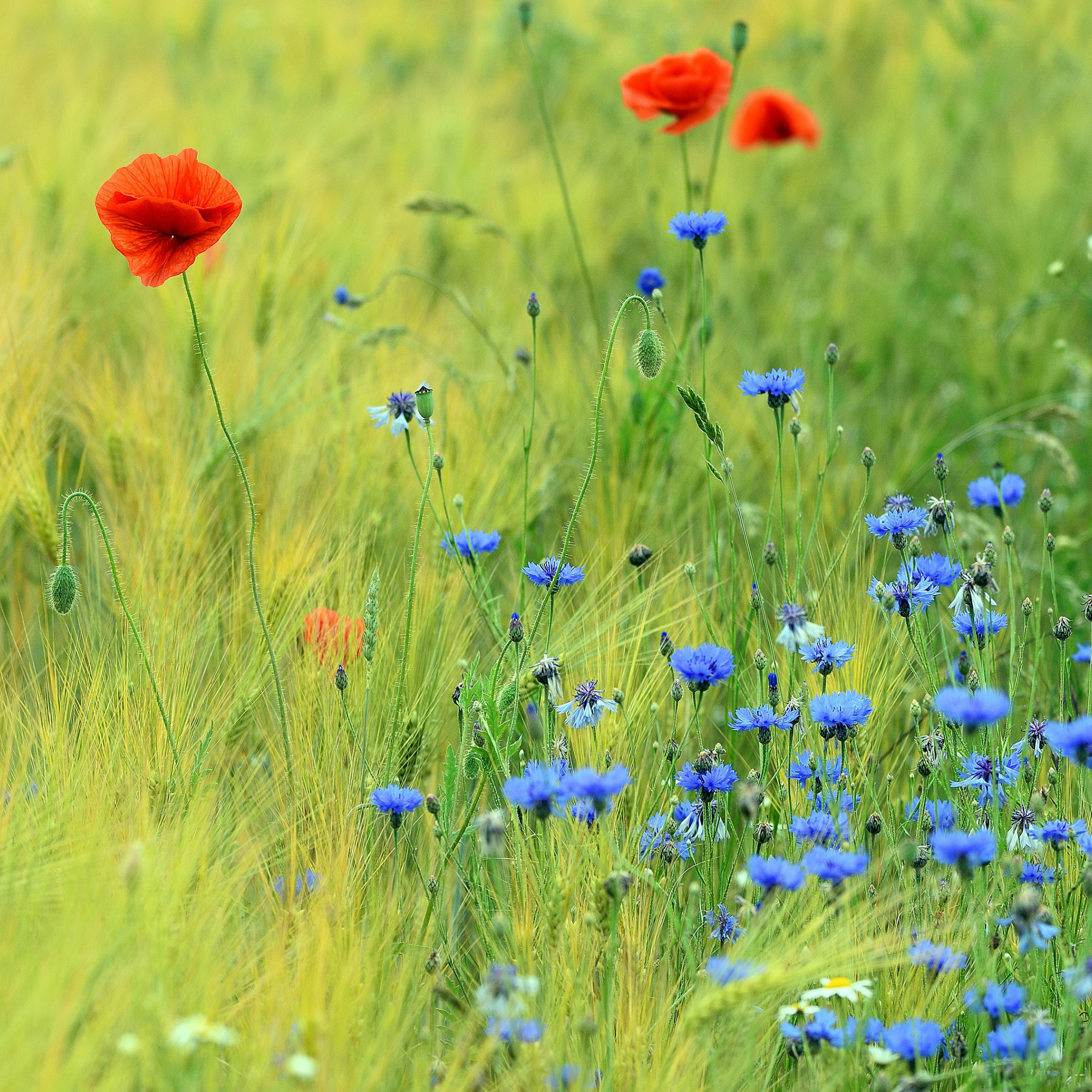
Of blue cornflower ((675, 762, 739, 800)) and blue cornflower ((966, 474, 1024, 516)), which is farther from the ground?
blue cornflower ((966, 474, 1024, 516))

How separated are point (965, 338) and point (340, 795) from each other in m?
2.11

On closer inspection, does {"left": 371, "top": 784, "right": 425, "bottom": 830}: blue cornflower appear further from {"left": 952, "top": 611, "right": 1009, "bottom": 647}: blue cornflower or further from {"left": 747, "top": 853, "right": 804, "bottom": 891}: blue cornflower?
{"left": 952, "top": 611, "right": 1009, "bottom": 647}: blue cornflower

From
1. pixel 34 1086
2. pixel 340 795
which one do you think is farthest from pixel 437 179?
pixel 34 1086

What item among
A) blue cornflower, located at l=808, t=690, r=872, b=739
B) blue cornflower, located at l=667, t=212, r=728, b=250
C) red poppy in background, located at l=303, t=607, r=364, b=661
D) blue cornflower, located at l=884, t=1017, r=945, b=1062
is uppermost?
blue cornflower, located at l=667, t=212, r=728, b=250

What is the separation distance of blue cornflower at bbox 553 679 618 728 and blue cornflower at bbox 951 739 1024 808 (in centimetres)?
36

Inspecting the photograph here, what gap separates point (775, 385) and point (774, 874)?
61 centimetres

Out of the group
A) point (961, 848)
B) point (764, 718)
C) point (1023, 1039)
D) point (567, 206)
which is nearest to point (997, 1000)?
point (1023, 1039)

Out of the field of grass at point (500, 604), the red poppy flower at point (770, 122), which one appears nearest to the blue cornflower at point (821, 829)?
the field of grass at point (500, 604)

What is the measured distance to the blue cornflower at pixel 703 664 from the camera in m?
1.15

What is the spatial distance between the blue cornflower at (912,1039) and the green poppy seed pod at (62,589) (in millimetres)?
900

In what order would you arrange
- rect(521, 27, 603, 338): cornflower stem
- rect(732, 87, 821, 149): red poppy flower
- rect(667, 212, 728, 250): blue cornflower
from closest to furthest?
1. rect(667, 212, 728, 250): blue cornflower
2. rect(521, 27, 603, 338): cornflower stem
3. rect(732, 87, 821, 149): red poppy flower

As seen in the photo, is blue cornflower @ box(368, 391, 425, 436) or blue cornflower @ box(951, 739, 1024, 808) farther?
blue cornflower @ box(368, 391, 425, 436)

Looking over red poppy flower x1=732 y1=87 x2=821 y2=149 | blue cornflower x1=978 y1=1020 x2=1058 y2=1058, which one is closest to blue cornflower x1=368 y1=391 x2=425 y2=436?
blue cornflower x1=978 y1=1020 x2=1058 y2=1058

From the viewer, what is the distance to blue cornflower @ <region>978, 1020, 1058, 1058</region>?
889 mm
